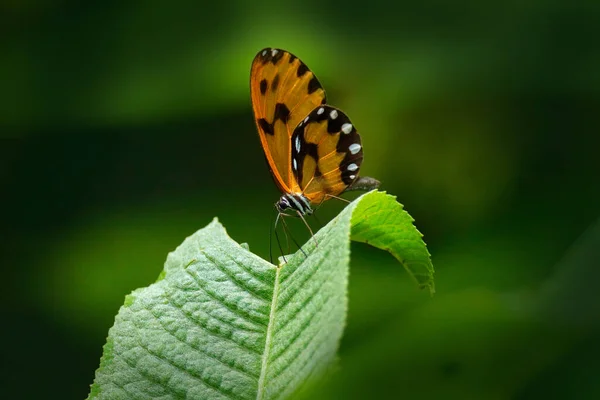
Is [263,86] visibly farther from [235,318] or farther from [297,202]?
[235,318]

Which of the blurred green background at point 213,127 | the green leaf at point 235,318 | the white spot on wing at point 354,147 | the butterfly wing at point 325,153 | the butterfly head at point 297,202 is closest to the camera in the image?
the green leaf at point 235,318

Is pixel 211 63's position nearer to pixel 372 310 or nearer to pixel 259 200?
pixel 259 200

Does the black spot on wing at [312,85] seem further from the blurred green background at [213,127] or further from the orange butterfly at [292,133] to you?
the blurred green background at [213,127]

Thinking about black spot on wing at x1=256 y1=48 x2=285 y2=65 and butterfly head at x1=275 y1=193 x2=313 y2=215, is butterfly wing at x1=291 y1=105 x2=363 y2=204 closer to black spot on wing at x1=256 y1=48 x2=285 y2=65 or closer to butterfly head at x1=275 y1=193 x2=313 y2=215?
butterfly head at x1=275 y1=193 x2=313 y2=215

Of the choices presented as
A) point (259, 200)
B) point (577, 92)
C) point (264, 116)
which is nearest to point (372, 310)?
point (264, 116)

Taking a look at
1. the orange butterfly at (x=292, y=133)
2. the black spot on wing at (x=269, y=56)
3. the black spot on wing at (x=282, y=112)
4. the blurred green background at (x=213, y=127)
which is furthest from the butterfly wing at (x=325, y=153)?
the blurred green background at (x=213, y=127)

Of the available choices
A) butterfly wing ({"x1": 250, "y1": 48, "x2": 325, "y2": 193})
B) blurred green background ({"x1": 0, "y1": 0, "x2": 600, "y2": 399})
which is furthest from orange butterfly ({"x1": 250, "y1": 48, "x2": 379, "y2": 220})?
blurred green background ({"x1": 0, "y1": 0, "x2": 600, "y2": 399})

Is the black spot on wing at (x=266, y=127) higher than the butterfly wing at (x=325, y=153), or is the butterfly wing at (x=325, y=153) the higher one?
the black spot on wing at (x=266, y=127)
